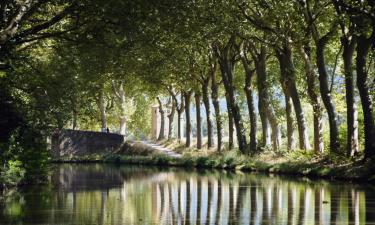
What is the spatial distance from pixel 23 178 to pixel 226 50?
64.5 ft

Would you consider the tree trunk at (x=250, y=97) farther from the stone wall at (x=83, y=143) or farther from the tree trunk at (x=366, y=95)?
the stone wall at (x=83, y=143)

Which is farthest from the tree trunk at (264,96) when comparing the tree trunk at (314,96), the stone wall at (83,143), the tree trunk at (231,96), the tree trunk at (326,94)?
the stone wall at (83,143)

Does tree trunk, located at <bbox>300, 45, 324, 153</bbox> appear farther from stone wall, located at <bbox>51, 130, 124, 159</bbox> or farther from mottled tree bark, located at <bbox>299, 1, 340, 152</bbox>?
stone wall, located at <bbox>51, 130, 124, 159</bbox>

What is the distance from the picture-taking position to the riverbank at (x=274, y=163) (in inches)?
1253

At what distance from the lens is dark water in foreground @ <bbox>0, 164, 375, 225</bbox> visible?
18531 millimetres

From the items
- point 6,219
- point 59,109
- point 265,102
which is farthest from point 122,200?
point 265,102

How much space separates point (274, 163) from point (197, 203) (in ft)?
60.0

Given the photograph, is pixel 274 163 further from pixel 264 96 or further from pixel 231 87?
pixel 231 87

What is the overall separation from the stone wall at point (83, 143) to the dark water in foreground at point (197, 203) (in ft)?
129


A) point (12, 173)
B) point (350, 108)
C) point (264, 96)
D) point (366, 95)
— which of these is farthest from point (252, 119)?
point (12, 173)

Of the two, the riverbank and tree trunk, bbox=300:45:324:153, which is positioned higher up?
tree trunk, bbox=300:45:324:153

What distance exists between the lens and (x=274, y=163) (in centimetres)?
4100

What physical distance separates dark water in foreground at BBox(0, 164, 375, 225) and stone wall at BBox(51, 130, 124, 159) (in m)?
39.4

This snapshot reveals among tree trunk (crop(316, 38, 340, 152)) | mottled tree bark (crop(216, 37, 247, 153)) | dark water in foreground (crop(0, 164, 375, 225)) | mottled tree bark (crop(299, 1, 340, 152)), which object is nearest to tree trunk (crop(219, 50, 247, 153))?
mottled tree bark (crop(216, 37, 247, 153))
